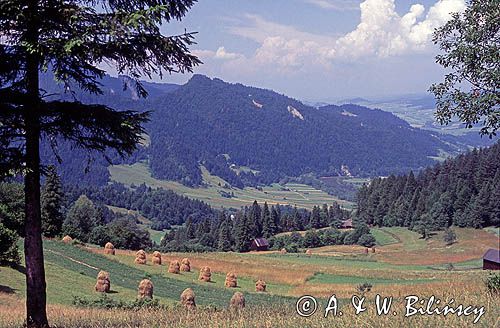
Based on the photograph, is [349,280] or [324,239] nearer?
[349,280]

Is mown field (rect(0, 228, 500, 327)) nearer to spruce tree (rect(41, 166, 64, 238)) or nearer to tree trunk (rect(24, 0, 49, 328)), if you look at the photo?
tree trunk (rect(24, 0, 49, 328))

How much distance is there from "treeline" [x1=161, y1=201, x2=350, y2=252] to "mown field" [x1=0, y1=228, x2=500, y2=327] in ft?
119

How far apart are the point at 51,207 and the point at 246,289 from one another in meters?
28.5

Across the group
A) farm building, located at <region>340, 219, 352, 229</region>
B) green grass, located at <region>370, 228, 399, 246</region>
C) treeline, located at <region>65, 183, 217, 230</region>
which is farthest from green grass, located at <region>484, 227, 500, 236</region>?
treeline, located at <region>65, 183, 217, 230</region>

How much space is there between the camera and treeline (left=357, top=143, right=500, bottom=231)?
4063 inches

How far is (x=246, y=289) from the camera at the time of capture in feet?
130

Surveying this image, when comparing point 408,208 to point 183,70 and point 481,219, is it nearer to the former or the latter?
point 481,219

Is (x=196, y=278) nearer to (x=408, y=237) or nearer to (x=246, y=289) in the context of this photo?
(x=246, y=289)

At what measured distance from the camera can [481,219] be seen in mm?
102125

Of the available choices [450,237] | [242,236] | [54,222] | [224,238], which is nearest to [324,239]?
[242,236]

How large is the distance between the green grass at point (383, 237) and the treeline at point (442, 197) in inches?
233

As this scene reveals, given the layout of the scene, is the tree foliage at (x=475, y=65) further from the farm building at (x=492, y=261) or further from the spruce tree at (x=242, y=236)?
the spruce tree at (x=242, y=236)

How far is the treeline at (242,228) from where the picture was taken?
108 metres

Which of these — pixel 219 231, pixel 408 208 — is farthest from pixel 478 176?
pixel 219 231
